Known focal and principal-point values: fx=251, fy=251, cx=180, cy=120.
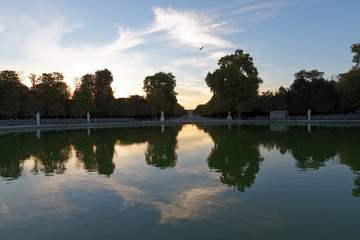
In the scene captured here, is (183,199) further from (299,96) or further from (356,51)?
(299,96)

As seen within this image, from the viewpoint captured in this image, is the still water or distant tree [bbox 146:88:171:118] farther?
distant tree [bbox 146:88:171:118]

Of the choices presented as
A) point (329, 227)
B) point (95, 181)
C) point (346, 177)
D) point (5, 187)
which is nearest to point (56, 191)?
point (95, 181)

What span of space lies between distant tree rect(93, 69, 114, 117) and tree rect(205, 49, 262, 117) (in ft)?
90.8

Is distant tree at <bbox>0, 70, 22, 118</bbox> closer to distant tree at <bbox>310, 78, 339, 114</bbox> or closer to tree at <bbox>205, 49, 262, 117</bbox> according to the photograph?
tree at <bbox>205, 49, 262, 117</bbox>

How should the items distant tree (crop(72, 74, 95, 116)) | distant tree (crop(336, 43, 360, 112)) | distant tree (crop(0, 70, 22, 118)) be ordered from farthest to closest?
1. distant tree (crop(72, 74, 95, 116))
2. distant tree (crop(0, 70, 22, 118))
3. distant tree (crop(336, 43, 360, 112))

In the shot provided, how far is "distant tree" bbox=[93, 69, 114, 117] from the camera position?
226 feet

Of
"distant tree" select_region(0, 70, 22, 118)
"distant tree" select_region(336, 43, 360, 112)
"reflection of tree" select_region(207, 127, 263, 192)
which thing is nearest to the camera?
"reflection of tree" select_region(207, 127, 263, 192)

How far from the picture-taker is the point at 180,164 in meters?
12.8

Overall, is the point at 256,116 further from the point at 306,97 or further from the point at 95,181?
the point at 95,181

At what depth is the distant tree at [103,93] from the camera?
226 feet

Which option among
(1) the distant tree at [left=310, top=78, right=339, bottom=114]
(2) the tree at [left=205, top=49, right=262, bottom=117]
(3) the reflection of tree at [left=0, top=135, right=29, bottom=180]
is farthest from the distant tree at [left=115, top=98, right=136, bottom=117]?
(3) the reflection of tree at [left=0, top=135, right=29, bottom=180]

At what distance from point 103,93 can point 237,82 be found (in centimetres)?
3696

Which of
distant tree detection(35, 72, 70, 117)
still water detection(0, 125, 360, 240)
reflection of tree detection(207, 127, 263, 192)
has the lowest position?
still water detection(0, 125, 360, 240)

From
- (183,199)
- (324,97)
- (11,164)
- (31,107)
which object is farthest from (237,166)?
(324,97)
